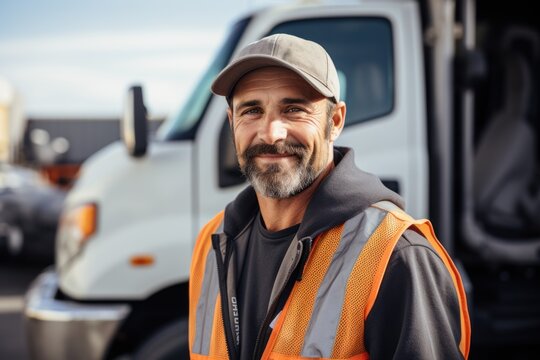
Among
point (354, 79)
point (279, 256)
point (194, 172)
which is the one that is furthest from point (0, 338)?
point (279, 256)

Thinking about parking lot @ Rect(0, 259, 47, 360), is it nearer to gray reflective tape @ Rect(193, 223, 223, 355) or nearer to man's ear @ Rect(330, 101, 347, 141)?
gray reflective tape @ Rect(193, 223, 223, 355)

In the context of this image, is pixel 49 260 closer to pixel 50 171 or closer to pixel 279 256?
pixel 50 171

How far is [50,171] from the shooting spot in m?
14.0

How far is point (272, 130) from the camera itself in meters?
1.62

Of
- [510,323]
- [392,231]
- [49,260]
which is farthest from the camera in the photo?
[49,260]

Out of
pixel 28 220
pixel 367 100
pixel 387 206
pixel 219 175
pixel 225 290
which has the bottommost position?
pixel 28 220

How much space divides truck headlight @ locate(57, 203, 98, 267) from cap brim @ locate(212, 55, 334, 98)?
1.90 metres

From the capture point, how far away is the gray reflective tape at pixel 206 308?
1.76 metres

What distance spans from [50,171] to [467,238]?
11.7 m

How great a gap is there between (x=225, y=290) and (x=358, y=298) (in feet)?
1.34

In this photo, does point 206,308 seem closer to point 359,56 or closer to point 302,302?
point 302,302

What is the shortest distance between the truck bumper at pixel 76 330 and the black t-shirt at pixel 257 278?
1.79m

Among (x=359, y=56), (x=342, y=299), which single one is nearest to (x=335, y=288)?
(x=342, y=299)

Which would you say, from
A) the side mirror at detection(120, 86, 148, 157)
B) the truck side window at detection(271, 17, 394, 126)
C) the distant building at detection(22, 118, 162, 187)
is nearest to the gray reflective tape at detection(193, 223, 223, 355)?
the side mirror at detection(120, 86, 148, 157)
